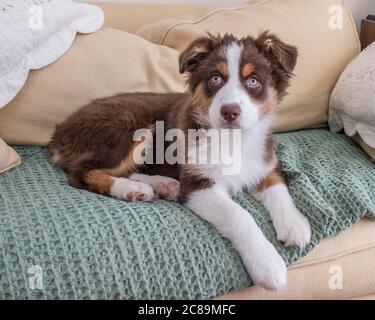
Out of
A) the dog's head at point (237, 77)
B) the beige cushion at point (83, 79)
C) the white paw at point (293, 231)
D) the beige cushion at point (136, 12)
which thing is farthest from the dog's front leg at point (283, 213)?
the beige cushion at point (136, 12)

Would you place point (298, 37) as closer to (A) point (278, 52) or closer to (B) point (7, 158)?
(A) point (278, 52)

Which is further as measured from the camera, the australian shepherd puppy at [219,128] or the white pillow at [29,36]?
the white pillow at [29,36]

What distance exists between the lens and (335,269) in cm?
166

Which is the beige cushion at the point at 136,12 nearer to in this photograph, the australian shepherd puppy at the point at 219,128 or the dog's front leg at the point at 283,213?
the australian shepherd puppy at the point at 219,128

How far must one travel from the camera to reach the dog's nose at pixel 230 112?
1600 millimetres

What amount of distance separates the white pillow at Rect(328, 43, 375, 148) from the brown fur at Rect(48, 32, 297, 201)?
0.43 m

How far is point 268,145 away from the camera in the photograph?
6.28 feet

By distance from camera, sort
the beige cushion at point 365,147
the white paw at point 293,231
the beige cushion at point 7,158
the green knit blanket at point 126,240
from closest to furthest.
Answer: the green knit blanket at point 126,240
the white paw at point 293,231
the beige cushion at point 7,158
the beige cushion at point 365,147

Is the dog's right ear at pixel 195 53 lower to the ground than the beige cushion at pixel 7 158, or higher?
higher

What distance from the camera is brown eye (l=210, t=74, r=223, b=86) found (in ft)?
5.59

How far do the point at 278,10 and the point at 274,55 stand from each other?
0.81 meters

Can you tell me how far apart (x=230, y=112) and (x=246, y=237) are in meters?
0.39

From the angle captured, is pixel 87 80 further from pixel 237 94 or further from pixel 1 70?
pixel 237 94
